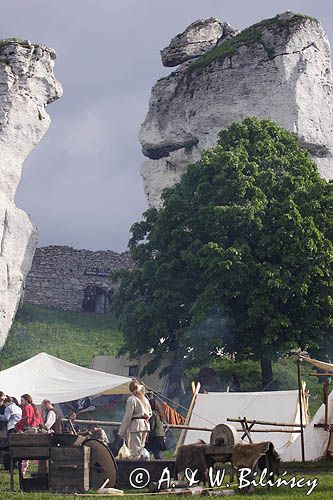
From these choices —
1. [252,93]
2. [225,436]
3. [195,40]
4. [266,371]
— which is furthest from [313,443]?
[195,40]

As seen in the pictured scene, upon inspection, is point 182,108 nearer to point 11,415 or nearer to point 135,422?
point 11,415

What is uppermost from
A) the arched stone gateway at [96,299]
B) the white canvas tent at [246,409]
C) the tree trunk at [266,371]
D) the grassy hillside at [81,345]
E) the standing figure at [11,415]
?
the arched stone gateway at [96,299]

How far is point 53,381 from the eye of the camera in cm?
1800

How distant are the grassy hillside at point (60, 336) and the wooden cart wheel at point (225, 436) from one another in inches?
666

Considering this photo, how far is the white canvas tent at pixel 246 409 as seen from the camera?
54.0 ft

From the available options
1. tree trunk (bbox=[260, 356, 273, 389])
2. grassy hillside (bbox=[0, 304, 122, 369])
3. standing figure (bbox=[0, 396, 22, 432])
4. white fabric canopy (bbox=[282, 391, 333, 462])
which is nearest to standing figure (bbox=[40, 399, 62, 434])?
standing figure (bbox=[0, 396, 22, 432])

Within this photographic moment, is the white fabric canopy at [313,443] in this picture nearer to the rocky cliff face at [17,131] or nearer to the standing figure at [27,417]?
the standing figure at [27,417]

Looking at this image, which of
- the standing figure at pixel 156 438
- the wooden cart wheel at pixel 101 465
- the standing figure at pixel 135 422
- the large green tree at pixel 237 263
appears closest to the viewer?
the wooden cart wheel at pixel 101 465

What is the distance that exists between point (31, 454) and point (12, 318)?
71.1ft

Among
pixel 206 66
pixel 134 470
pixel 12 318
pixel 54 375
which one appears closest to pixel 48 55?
pixel 206 66

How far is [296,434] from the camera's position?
15477 mm

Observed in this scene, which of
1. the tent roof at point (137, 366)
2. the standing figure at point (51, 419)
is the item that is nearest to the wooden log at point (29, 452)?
the standing figure at point (51, 419)

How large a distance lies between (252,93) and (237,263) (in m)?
14.8

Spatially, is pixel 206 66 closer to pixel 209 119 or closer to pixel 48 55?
pixel 209 119
